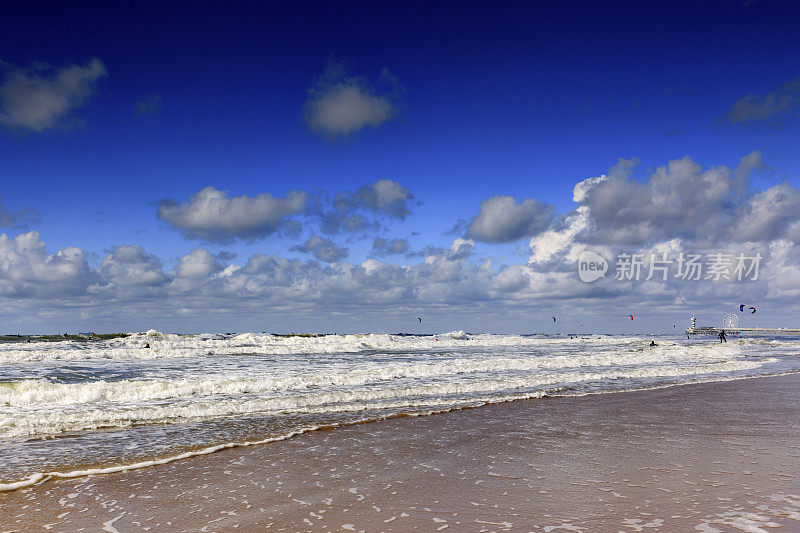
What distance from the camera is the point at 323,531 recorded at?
466 cm

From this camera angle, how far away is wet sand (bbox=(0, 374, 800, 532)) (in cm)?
490

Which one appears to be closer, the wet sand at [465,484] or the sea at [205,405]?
the wet sand at [465,484]

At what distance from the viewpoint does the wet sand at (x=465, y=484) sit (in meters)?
4.90

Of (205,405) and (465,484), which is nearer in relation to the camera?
(465,484)

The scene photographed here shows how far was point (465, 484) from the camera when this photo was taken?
20.2 ft

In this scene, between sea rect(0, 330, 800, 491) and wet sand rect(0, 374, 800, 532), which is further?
sea rect(0, 330, 800, 491)

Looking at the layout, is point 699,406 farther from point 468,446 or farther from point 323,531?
point 323,531

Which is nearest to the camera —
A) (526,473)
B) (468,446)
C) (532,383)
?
→ (526,473)

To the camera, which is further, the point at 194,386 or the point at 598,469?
the point at 194,386

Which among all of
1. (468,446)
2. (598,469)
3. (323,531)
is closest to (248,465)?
(323,531)

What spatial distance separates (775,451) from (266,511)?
746cm

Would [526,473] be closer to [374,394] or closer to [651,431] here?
[651,431]

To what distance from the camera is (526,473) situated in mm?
6602

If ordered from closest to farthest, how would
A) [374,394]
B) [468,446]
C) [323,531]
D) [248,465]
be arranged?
[323,531] < [248,465] < [468,446] < [374,394]
